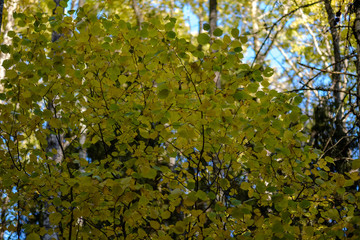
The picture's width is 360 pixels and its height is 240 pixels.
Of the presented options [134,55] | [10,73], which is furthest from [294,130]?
[10,73]

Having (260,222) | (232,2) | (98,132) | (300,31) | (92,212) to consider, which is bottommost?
(260,222)

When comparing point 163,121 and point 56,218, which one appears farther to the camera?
point 56,218

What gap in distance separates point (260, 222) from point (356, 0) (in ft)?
6.26

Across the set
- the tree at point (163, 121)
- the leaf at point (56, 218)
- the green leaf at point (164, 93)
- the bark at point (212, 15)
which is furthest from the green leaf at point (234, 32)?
the bark at point (212, 15)

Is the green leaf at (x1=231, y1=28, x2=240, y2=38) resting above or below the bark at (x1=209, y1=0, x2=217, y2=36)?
below

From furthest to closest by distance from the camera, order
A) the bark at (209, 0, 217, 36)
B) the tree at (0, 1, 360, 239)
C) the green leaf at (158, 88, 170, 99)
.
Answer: the bark at (209, 0, 217, 36) → the tree at (0, 1, 360, 239) → the green leaf at (158, 88, 170, 99)

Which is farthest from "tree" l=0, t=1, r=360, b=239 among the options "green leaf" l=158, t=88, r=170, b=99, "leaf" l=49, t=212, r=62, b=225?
"green leaf" l=158, t=88, r=170, b=99

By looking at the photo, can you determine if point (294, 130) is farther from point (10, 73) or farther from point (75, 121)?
point (10, 73)

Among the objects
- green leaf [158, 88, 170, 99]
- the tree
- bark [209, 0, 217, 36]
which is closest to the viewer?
green leaf [158, 88, 170, 99]

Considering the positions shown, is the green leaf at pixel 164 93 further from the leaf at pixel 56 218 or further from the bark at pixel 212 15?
the bark at pixel 212 15

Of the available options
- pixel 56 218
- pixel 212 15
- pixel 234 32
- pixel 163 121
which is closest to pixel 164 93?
pixel 163 121

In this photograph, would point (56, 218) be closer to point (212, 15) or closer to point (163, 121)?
point (163, 121)

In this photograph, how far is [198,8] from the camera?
10648 mm

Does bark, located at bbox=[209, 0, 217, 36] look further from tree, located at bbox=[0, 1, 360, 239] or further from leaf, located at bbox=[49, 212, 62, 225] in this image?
leaf, located at bbox=[49, 212, 62, 225]
